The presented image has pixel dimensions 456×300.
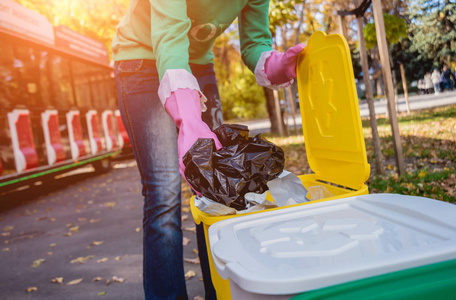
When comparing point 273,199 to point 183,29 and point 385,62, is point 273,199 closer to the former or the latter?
point 183,29

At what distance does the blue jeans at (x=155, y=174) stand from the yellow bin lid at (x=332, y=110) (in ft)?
2.22

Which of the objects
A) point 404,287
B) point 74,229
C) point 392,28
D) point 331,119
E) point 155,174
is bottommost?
point 74,229

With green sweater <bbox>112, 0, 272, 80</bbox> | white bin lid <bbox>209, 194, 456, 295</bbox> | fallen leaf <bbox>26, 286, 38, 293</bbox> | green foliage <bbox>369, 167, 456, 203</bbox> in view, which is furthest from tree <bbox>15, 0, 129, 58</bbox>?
white bin lid <bbox>209, 194, 456, 295</bbox>

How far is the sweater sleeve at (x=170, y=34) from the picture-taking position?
1.55 m

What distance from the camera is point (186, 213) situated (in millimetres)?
5289

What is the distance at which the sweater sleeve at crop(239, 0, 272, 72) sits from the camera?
1967mm

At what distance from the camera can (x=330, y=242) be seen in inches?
41.2

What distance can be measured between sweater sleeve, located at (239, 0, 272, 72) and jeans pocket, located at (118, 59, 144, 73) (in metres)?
0.53

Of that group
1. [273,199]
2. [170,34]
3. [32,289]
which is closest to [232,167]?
[273,199]

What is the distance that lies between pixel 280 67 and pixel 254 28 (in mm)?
367

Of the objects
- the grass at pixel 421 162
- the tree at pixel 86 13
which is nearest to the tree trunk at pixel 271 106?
the grass at pixel 421 162

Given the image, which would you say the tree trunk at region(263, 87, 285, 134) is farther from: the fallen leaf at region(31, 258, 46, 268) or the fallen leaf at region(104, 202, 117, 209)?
the fallen leaf at region(31, 258, 46, 268)

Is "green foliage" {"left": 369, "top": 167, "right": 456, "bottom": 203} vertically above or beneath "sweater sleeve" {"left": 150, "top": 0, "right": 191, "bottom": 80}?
beneath

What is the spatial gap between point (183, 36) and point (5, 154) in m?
6.45
